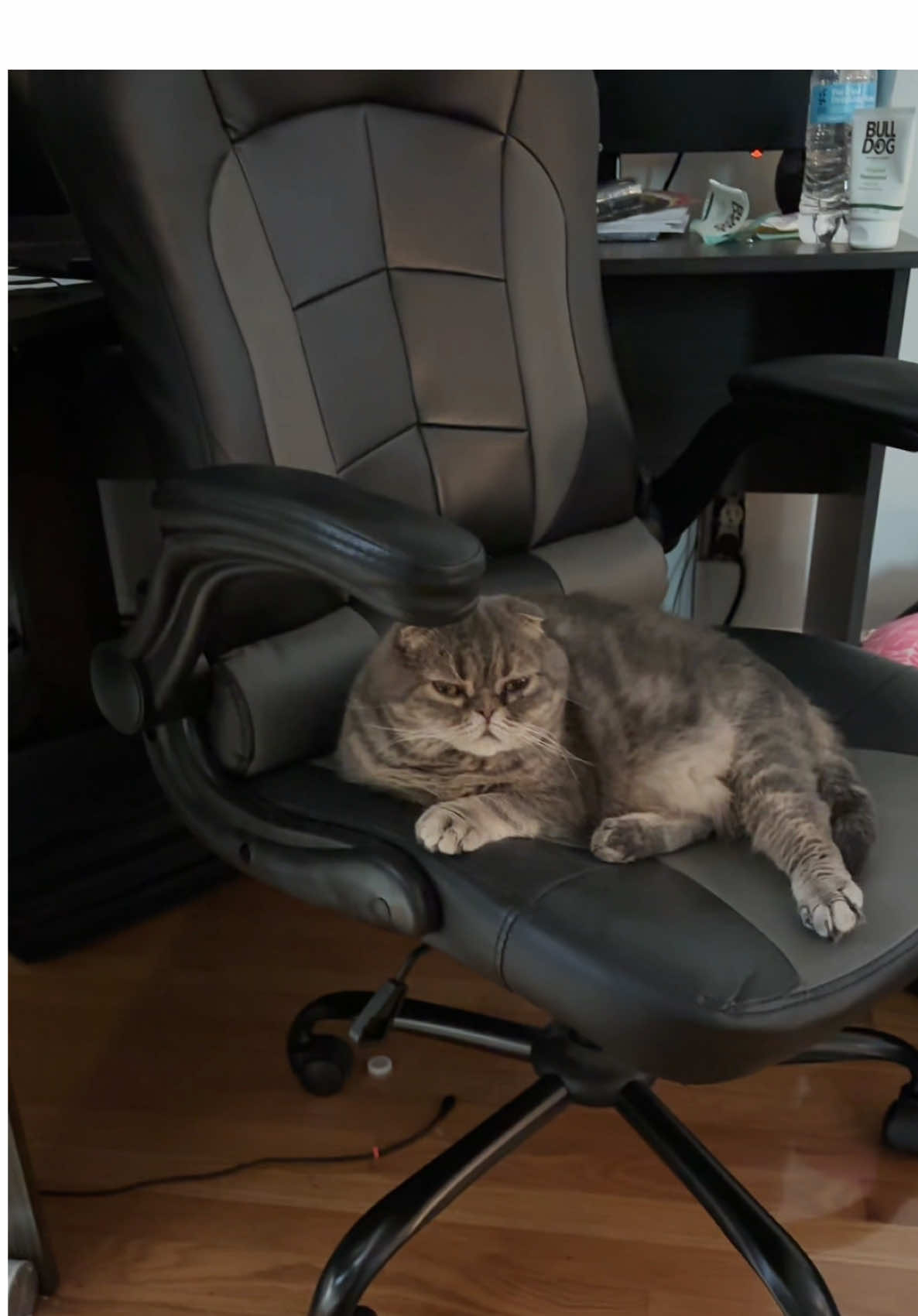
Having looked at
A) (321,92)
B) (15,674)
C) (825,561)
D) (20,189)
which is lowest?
(15,674)

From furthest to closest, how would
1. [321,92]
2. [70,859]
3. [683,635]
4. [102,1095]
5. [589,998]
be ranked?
[70,859], [102,1095], [683,635], [321,92], [589,998]

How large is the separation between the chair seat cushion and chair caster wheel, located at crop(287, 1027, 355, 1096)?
49 centimetres

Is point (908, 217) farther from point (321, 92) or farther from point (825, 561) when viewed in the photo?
point (321, 92)

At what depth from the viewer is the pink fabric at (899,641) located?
1.64 metres

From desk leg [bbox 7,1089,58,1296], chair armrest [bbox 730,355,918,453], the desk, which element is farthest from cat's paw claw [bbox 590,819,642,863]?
the desk

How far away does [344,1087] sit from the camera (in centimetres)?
134

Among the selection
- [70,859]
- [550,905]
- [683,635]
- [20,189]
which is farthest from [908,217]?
[70,859]

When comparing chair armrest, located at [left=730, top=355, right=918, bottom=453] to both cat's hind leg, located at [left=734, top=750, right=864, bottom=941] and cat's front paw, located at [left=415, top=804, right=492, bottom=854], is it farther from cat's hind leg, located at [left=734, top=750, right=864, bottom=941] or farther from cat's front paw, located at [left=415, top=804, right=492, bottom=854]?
cat's front paw, located at [left=415, top=804, right=492, bottom=854]

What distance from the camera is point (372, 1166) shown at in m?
1.24

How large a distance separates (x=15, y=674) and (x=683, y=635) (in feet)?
3.55

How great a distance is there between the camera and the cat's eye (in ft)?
3.26

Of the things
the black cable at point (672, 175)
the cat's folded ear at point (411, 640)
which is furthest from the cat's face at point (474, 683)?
the black cable at point (672, 175)

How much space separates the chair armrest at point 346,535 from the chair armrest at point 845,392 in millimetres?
515

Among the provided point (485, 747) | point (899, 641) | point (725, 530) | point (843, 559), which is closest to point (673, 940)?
point (485, 747)
